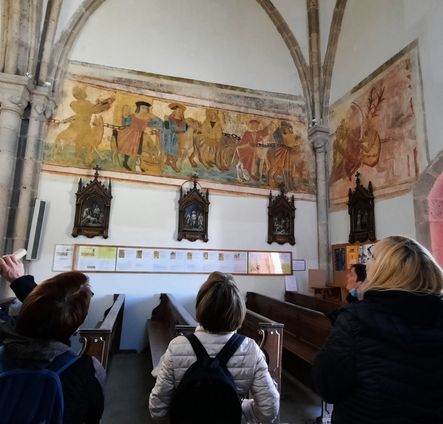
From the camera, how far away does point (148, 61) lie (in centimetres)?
756

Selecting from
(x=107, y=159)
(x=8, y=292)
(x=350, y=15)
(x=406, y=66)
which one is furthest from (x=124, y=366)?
(x=350, y=15)

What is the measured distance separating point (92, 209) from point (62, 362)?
219 inches

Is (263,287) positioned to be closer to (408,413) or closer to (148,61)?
(148,61)

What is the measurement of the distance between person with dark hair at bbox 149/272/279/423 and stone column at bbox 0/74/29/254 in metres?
5.47

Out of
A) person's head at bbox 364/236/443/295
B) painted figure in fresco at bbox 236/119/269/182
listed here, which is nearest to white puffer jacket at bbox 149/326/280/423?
person's head at bbox 364/236/443/295

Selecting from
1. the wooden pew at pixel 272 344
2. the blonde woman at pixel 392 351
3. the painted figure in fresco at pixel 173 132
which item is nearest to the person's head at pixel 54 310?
the blonde woman at pixel 392 351

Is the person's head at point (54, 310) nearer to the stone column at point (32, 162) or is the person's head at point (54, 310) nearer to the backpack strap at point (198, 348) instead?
the backpack strap at point (198, 348)

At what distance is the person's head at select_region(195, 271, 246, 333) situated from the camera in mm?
1682

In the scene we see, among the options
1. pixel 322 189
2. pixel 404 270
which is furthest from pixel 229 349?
pixel 322 189

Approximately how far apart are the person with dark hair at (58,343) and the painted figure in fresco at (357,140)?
6.49 metres

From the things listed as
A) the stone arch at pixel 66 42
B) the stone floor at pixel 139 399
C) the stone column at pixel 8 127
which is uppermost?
the stone arch at pixel 66 42

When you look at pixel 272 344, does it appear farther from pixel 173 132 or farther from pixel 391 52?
pixel 391 52

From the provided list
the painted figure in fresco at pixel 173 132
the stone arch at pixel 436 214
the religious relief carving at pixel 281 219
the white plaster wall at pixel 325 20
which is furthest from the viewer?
the white plaster wall at pixel 325 20

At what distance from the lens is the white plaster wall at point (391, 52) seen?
5.47 metres
